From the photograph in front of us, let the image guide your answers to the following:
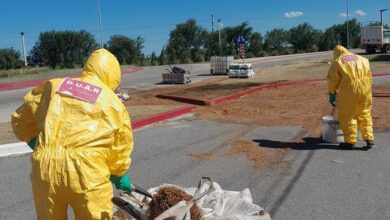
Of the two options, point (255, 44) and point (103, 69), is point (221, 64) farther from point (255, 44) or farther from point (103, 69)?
point (255, 44)

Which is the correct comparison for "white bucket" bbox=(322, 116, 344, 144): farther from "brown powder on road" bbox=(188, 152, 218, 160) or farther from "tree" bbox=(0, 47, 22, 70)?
"tree" bbox=(0, 47, 22, 70)

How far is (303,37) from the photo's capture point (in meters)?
76.1

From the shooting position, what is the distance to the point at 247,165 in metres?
6.66

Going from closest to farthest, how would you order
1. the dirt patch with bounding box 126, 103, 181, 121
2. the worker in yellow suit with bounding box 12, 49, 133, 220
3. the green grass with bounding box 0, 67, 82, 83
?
the worker in yellow suit with bounding box 12, 49, 133, 220 → the dirt patch with bounding box 126, 103, 181, 121 → the green grass with bounding box 0, 67, 82, 83

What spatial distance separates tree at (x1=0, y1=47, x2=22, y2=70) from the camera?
76125mm

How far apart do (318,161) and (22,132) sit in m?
4.54

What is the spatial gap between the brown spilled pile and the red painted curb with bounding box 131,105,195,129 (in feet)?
21.3

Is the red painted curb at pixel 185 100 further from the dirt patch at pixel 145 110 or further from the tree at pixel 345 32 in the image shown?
the tree at pixel 345 32

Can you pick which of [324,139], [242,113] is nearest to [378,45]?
[242,113]

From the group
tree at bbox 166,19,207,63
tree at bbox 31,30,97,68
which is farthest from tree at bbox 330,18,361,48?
tree at bbox 31,30,97,68

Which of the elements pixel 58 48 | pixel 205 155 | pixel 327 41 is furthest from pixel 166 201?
pixel 58 48

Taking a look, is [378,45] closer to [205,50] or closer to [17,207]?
[205,50]

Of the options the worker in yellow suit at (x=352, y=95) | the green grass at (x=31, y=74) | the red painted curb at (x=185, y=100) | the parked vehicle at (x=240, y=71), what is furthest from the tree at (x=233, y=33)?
the worker in yellow suit at (x=352, y=95)

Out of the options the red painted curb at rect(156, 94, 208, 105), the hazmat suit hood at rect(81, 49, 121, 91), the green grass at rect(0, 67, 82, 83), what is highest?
the hazmat suit hood at rect(81, 49, 121, 91)
